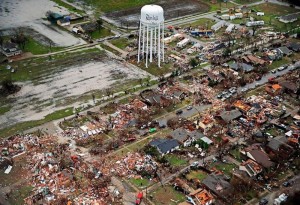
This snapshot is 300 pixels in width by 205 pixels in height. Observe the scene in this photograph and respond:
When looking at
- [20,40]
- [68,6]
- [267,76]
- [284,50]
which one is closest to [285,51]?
[284,50]

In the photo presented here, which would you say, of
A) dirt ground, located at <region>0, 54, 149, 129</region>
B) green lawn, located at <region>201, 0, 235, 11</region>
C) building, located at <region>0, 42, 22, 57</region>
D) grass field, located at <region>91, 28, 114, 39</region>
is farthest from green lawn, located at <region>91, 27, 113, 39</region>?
green lawn, located at <region>201, 0, 235, 11</region>

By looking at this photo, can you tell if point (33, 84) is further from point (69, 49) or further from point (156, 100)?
point (156, 100)

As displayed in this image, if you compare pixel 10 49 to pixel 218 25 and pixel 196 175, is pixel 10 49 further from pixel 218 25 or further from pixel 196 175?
pixel 196 175

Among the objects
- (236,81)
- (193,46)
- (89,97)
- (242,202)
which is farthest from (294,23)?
(242,202)

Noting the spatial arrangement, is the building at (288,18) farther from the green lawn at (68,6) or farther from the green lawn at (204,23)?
the green lawn at (68,6)

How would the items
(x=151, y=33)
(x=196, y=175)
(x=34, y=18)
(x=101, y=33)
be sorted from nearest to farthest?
1. (x=196, y=175)
2. (x=151, y=33)
3. (x=101, y=33)
4. (x=34, y=18)

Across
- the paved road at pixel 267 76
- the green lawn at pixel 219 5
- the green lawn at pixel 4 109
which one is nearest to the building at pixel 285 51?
the paved road at pixel 267 76
